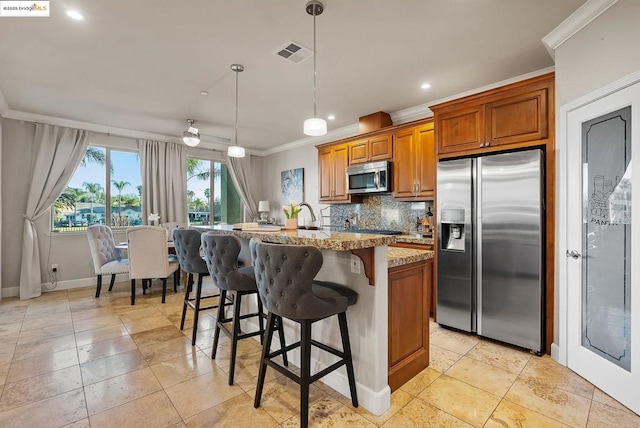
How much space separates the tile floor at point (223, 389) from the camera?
180 cm

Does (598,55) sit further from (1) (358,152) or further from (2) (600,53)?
(1) (358,152)

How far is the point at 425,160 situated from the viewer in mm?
3834

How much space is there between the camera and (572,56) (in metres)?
2.33

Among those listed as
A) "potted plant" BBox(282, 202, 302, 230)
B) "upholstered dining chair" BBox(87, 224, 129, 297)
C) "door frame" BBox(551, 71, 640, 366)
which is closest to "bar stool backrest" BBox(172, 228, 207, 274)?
"potted plant" BBox(282, 202, 302, 230)

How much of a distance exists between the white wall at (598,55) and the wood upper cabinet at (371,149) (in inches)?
81.4

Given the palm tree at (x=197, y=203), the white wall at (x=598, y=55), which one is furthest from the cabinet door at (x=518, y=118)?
the palm tree at (x=197, y=203)

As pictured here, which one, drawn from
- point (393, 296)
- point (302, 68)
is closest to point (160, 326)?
point (393, 296)

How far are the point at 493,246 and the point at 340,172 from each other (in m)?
2.74

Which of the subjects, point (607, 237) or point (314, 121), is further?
point (314, 121)

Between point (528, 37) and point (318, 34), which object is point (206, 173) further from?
point (528, 37)

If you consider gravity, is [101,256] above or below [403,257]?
below

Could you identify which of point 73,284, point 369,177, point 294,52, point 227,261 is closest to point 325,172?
point 369,177

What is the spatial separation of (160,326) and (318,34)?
3.30m

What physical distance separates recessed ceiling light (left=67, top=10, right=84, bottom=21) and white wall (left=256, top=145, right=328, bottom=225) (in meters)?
4.05
